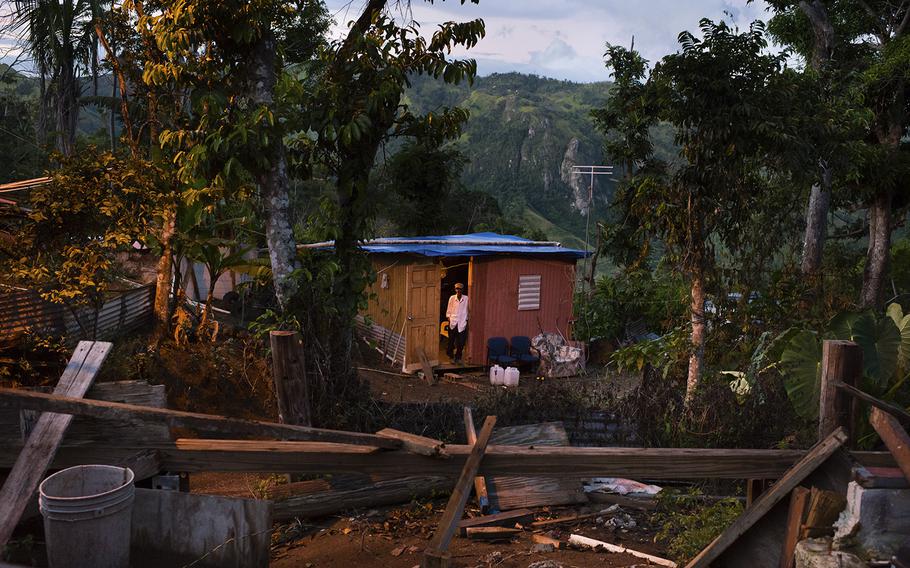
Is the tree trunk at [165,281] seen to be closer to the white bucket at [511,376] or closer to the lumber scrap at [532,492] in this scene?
the white bucket at [511,376]

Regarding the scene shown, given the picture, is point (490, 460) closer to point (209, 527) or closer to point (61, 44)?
point (209, 527)

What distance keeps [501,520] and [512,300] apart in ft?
33.4

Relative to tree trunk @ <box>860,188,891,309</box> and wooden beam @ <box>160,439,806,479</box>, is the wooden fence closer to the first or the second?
wooden beam @ <box>160,439,806,479</box>

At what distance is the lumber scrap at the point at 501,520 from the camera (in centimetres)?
698

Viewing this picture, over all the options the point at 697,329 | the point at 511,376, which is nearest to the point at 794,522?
the point at 697,329

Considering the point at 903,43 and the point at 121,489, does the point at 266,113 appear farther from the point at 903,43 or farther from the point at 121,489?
the point at 903,43

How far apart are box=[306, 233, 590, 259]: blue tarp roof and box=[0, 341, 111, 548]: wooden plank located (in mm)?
10834

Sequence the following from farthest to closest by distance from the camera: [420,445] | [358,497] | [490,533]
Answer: [358,497] < [490,533] < [420,445]

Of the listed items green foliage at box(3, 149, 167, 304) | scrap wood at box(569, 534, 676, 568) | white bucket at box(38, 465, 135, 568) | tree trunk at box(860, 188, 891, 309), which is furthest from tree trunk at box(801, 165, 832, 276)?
white bucket at box(38, 465, 135, 568)

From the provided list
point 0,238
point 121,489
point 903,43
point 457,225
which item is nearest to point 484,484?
point 121,489

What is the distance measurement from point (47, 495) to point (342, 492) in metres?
3.63

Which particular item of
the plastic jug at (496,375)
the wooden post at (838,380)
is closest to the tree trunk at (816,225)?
the plastic jug at (496,375)

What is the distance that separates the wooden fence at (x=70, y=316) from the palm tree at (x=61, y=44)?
16.2 feet

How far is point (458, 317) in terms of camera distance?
16297 mm
